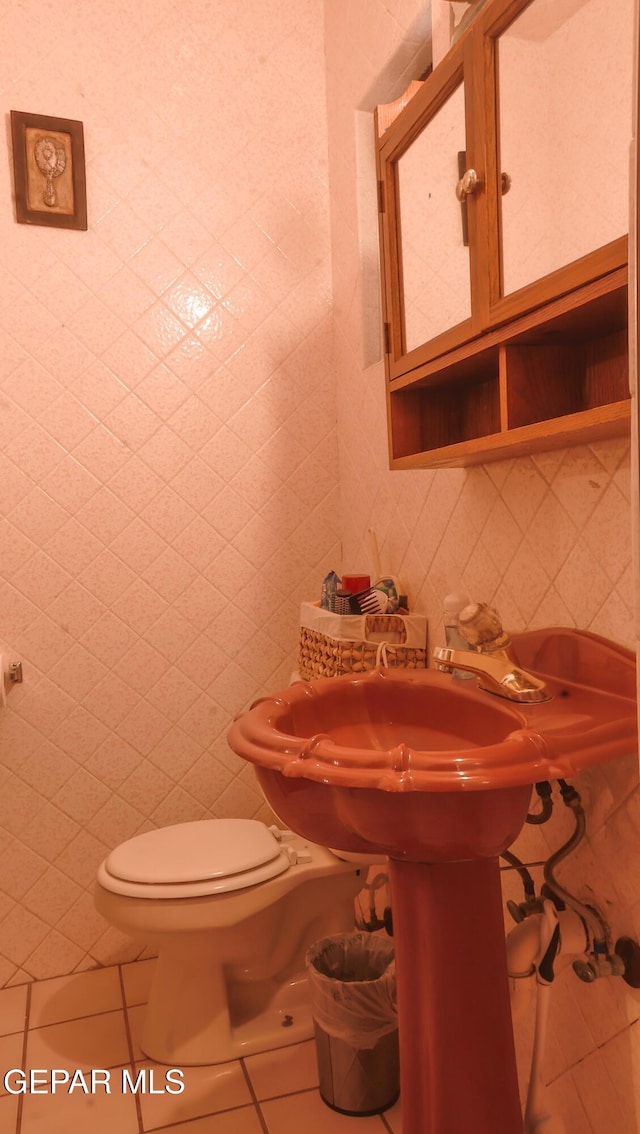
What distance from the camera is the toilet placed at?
5.36 ft

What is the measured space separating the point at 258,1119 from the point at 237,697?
39.0 inches

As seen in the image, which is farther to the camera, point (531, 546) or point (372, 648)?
point (372, 648)

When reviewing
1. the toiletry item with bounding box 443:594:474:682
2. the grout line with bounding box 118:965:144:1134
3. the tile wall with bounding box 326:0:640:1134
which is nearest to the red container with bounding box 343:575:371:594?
the tile wall with bounding box 326:0:640:1134

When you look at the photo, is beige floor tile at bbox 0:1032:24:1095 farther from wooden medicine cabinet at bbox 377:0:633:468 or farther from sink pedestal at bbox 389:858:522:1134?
wooden medicine cabinet at bbox 377:0:633:468

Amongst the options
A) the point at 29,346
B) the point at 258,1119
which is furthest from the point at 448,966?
the point at 29,346

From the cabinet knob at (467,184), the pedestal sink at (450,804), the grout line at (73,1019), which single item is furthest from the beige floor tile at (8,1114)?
the cabinet knob at (467,184)

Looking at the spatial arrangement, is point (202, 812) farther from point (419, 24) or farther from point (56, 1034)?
point (419, 24)

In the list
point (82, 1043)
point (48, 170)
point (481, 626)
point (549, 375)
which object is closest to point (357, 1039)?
point (82, 1043)

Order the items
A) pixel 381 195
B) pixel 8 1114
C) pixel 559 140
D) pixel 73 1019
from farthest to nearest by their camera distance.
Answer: pixel 73 1019 < pixel 8 1114 < pixel 381 195 < pixel 559 140

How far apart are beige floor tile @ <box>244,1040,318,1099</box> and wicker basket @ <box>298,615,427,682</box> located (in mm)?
850

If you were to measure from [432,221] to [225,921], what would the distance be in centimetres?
142

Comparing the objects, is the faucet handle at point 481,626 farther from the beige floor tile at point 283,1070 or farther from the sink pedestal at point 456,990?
the beige floor tile at point 283,1070

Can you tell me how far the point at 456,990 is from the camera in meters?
1.11

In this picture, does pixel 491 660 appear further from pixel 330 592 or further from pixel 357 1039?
pixel 357 1039
